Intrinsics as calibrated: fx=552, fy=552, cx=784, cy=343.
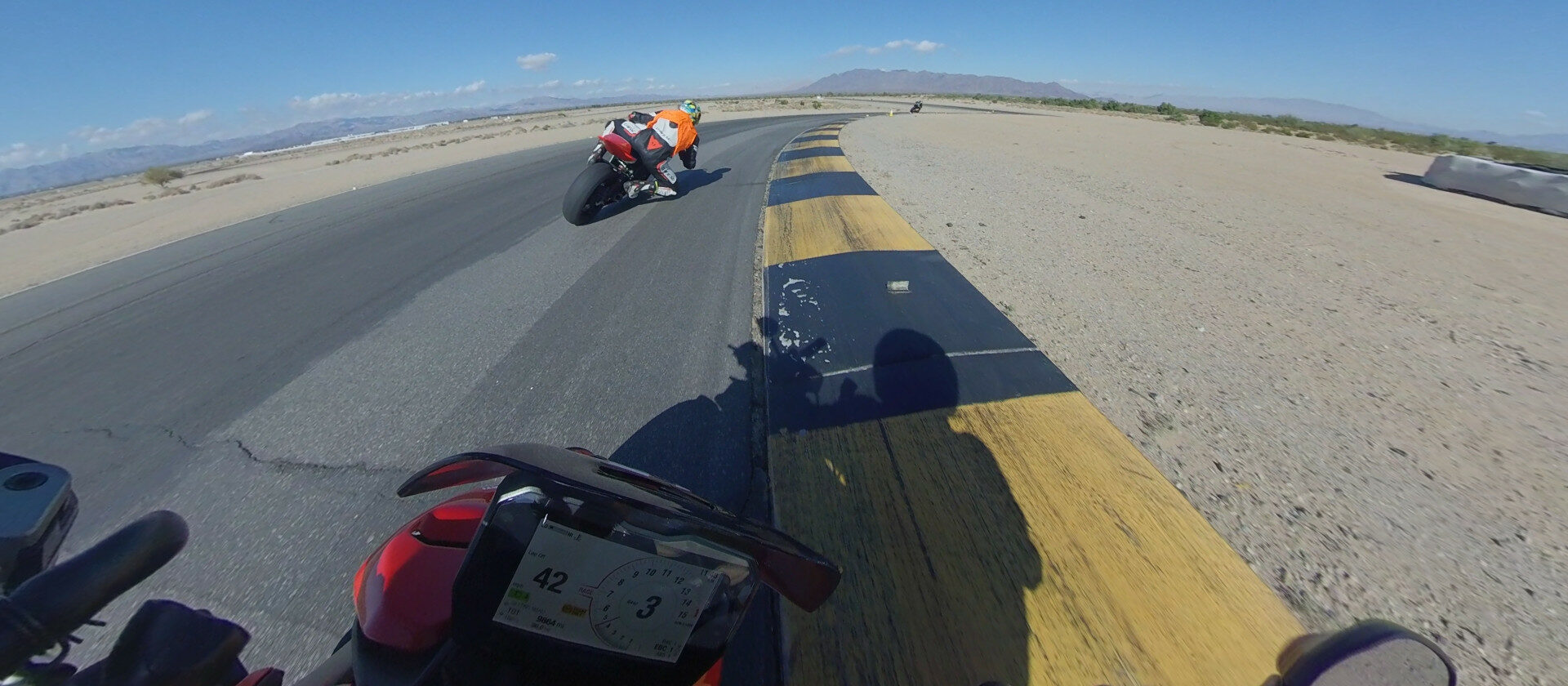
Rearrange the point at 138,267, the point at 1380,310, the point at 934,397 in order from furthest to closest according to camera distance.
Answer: the point at 138,267, the point at 1380,310, the point at 934,397

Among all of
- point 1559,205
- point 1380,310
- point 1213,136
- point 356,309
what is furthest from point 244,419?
point 1213,136

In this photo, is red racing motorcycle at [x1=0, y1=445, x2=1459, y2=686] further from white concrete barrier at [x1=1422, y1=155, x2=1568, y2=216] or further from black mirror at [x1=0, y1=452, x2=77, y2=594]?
white concrete barrier at [x1=1422, y1=155, x2=1568, y2=216]

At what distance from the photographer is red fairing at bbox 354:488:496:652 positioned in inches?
49.4

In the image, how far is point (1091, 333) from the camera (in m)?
3.95

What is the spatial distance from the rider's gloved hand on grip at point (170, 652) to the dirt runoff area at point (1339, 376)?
313 cm

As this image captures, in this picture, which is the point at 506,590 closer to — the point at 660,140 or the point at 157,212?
the point at 660,140

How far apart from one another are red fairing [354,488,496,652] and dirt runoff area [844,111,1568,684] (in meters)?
2.70

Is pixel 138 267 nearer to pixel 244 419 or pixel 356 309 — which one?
pixel 356 309

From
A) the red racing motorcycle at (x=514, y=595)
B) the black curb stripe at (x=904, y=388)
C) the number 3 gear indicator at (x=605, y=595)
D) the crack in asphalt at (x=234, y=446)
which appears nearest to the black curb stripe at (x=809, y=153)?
the black curb stripe at (x=904, y=388)

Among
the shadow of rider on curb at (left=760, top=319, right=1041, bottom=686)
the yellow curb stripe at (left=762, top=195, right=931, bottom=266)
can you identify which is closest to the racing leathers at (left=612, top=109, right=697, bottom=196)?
the yellow curb stripe at (left=762, top=195, right=931, bottom=266)

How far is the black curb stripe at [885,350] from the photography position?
123 inches

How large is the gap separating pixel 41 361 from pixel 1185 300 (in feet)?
28.4

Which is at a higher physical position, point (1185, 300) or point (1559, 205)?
point (1559, 205)

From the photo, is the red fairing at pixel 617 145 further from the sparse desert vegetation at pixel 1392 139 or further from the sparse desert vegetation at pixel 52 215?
the sparse desert vegetation at pixel 1392 139
